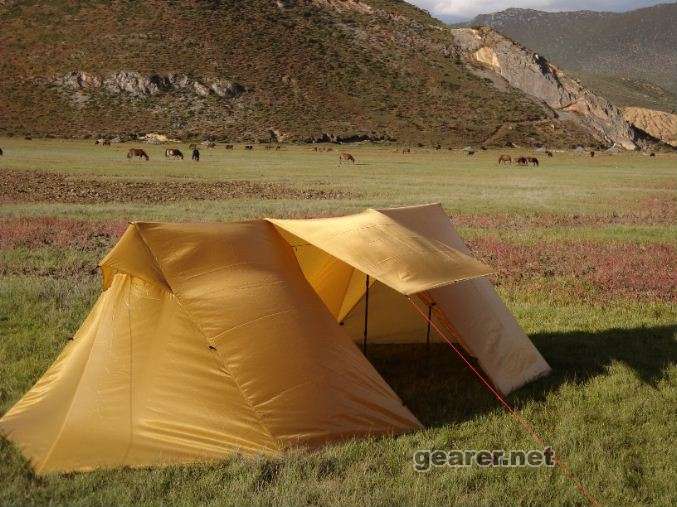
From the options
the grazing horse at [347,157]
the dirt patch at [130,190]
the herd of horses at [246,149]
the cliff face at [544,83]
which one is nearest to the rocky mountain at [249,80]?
the cliff face at [544,83]

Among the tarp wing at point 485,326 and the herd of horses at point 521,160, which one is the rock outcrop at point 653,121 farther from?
the tarp wing at point 485,326

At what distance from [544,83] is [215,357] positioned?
11949 cm

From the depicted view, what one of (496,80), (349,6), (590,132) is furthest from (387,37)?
(590,132)

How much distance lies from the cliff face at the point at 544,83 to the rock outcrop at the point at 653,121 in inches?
1613

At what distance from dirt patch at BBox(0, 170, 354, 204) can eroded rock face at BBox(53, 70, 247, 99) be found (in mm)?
52991

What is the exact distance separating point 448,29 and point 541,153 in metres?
55.4

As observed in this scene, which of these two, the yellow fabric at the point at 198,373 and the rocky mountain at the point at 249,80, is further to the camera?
the rocky mountain at the point at 249,80

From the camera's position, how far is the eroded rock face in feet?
261

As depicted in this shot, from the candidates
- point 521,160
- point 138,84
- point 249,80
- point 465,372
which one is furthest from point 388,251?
point 249,80

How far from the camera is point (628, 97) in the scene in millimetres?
186375

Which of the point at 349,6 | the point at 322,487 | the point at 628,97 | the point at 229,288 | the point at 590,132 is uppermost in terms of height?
the point at 229,288

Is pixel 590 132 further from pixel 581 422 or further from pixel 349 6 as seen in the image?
pixel 581 422

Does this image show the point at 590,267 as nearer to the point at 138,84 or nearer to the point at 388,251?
the point at 388,251

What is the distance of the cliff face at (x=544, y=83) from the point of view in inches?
4365
